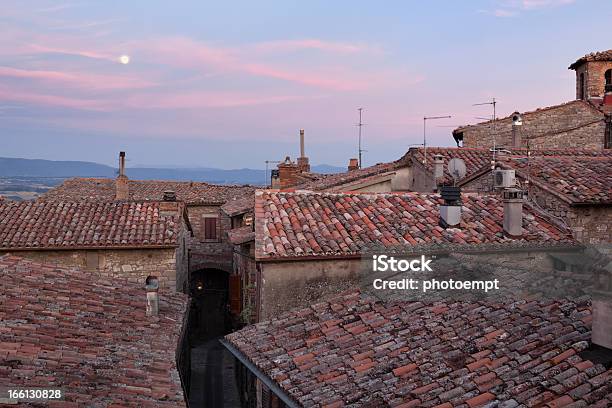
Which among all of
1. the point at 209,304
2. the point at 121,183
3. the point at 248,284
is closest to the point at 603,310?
the point at 248,284

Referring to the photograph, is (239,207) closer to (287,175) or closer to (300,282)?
(287,175)

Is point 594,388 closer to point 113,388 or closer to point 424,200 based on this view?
point 113,388

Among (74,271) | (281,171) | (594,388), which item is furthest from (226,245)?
(594,388)

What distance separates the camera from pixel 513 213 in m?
13.0

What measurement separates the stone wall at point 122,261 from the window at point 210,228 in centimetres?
1321

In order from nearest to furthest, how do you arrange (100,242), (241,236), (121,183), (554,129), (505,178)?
1. (505,178)
2. (241,236)
3. (100,242)
4. (554,129)
5. (121,183)

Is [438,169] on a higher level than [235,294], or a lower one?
higher

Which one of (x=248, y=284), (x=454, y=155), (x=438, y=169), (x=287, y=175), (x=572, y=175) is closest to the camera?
(x=572, y=175)

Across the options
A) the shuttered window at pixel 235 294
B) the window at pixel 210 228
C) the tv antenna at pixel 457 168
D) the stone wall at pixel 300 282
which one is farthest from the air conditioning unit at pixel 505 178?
the window at pixel 210 228

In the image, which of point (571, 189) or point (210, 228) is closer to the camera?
point (571, 189)

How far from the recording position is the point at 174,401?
283 inches

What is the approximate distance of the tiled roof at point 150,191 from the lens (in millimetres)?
32469

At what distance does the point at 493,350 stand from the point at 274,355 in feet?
10.8

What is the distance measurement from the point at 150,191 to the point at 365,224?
24307 mm
